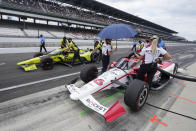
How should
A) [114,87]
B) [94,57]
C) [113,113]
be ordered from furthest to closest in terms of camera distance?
1. [94,57]
2. [114,87]
3. [113,113]

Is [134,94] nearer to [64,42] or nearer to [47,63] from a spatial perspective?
[47,63]

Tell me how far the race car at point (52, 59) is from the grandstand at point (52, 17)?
1407 cm

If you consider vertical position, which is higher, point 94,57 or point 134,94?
point 94,57

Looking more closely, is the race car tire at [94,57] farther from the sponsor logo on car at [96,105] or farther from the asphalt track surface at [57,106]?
the sponsor logo on car at [96,105]

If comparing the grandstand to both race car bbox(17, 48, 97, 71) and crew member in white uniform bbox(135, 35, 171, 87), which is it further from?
crew member in white uniform bbox(135, 35, 171, 87)

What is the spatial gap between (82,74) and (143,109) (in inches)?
79.0

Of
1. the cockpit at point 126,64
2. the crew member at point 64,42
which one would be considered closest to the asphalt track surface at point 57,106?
the cockpit at point 126,64

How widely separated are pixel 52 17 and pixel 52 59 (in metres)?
24.5

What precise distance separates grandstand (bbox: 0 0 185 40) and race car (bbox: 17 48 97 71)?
14.1 metres

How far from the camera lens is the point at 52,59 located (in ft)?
20.6

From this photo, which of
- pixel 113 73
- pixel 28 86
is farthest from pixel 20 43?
pixel 113 73

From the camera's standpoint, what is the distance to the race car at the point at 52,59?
5.73m

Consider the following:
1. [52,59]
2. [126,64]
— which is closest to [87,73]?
[126,64]

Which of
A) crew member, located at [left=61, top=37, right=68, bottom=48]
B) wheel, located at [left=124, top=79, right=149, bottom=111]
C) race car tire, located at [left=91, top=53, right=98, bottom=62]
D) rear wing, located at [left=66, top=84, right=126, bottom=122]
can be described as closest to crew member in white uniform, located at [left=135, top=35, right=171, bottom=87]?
wheel, located at [left=124, top=79, right=149, bottom=111]
